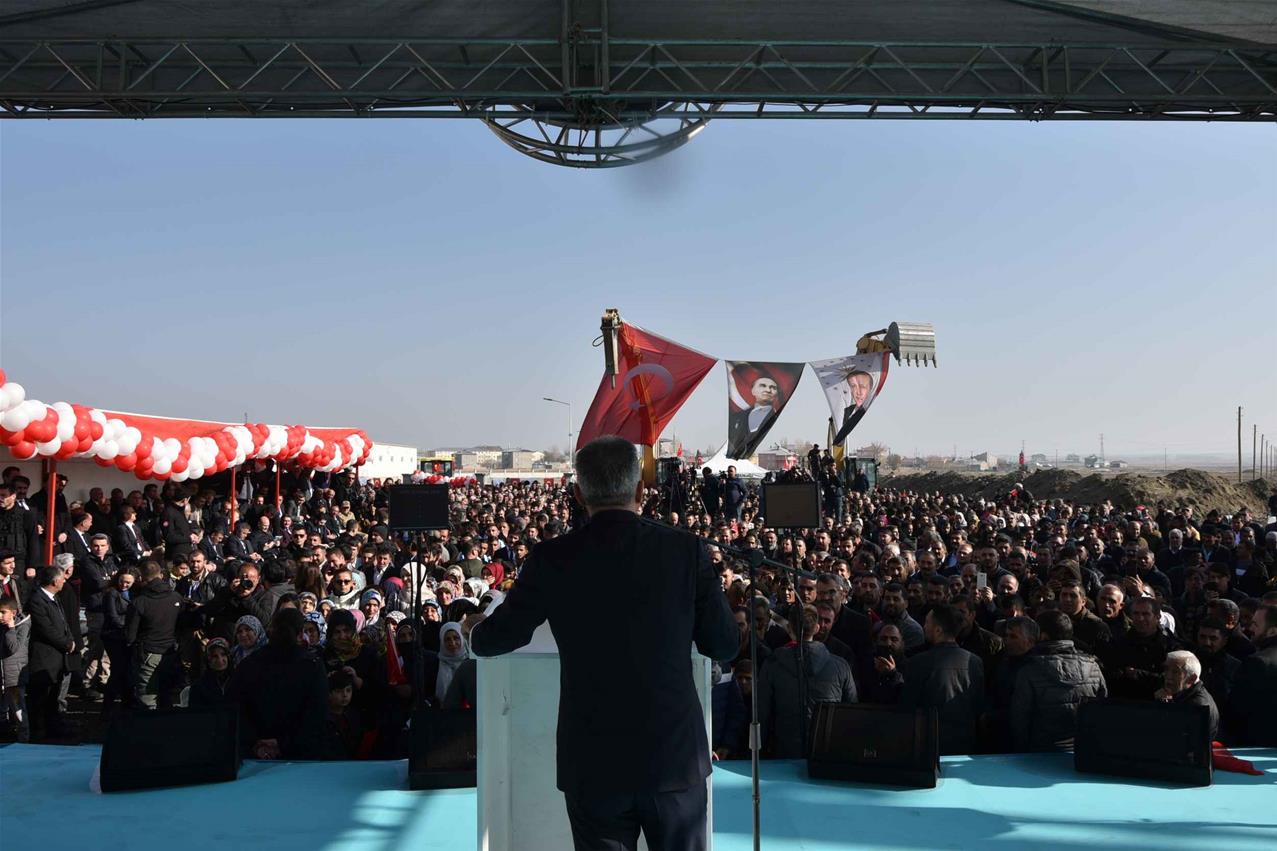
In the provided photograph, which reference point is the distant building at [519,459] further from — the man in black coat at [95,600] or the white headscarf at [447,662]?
the white headscarf at [447,662]

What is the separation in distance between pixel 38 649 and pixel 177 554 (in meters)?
5.60

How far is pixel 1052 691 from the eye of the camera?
17.2ft

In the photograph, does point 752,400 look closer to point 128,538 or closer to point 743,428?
point 743,428

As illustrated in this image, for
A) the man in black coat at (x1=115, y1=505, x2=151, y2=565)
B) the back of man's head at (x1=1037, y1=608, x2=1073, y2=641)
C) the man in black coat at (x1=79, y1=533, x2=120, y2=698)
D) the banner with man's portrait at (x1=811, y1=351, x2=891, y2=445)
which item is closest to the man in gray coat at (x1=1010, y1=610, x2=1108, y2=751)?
the back of man's head at (x1=1037, y1=608, x2=1073, y2=641)

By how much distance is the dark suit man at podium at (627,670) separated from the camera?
2445 millimetres

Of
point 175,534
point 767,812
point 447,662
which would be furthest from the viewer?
point 175,534

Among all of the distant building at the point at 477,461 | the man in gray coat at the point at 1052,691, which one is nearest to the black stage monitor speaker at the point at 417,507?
the man in gray coat at the point at 1052,691

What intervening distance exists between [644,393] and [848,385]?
5.02 m

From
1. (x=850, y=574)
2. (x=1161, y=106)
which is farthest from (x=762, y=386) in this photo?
(x=1161, y=106)

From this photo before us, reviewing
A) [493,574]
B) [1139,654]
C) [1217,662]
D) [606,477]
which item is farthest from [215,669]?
[1217,662]

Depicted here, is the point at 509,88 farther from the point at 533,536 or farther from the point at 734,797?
the point at 533,536

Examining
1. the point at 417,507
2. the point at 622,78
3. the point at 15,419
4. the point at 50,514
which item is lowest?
the point at 50,514

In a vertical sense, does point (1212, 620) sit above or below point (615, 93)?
below

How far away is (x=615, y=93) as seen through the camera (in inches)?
312
